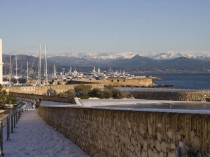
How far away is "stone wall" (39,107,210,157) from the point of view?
20.2 ft

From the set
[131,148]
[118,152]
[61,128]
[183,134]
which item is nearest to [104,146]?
[118,152]

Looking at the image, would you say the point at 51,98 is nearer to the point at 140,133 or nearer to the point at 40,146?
the point at 40,146

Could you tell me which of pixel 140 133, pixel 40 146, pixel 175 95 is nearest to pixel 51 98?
pixel 175 95

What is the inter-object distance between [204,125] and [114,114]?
4314 millimetres

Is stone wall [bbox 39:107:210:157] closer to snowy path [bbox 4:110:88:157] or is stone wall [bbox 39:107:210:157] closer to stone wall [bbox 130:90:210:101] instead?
snowy path [bbox 4:110:88:157]

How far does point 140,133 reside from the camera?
27.5 feet

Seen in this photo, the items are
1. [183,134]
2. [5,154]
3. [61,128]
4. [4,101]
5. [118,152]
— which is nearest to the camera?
[183,134]

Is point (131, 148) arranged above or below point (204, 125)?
below

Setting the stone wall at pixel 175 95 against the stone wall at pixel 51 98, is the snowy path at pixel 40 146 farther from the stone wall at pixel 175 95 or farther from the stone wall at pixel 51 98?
the stone wall at pixel 175 95

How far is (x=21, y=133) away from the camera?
64.3 feet

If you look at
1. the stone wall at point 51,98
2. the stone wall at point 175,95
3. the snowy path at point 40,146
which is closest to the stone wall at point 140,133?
the snowy path at point 40,146

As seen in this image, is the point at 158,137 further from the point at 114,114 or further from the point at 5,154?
Result: the point at 5,154

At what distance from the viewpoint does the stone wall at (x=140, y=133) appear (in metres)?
6.17

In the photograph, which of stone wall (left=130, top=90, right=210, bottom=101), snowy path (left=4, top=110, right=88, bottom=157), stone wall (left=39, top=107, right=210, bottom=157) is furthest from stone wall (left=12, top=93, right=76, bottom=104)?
stone wall (left=39, top=107, right=210, bottom=157)
